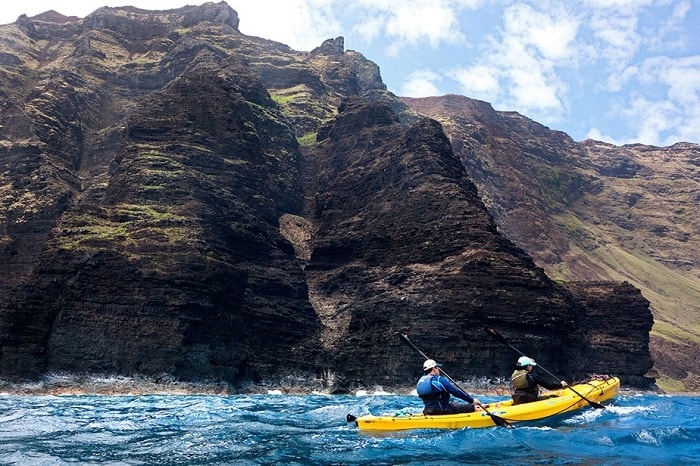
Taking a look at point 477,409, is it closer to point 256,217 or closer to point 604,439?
point 604,439

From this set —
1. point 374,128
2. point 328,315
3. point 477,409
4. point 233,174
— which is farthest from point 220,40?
point 477,409

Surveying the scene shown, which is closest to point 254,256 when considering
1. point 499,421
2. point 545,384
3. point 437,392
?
point 545,384

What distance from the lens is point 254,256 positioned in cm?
7631

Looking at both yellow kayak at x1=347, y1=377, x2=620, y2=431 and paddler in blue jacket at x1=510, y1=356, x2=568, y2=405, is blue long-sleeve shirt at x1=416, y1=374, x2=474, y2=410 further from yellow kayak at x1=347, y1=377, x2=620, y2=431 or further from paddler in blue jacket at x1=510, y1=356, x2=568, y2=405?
paddler in blue jacket at x1=510, y1=356, x2=568, y2=405

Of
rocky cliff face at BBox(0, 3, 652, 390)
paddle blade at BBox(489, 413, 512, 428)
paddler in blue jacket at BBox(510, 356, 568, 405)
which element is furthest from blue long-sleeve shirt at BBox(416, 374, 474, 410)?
rocky cliff face at BBox(0, 3, 652, 390)

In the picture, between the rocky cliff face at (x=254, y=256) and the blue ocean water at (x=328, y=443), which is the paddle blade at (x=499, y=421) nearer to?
the blue ocean water at (x=328, y=443)

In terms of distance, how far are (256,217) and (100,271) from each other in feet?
88.9

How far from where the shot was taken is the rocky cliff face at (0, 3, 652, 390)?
186ft

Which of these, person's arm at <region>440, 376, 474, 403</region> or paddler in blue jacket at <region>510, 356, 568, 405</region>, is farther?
paddler in blue jacket at <region>510, 356, 568, 405</region>

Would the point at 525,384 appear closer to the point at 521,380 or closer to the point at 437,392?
the point at 521,380

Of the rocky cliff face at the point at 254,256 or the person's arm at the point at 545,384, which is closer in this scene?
the person's arm at the point at 545,384

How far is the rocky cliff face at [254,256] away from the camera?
5659 centimetres

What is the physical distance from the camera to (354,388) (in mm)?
63750

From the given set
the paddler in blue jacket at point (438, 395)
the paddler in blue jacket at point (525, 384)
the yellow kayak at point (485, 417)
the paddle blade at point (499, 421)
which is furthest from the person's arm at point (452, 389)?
the paddler in blue jacket at point (525, 384)
